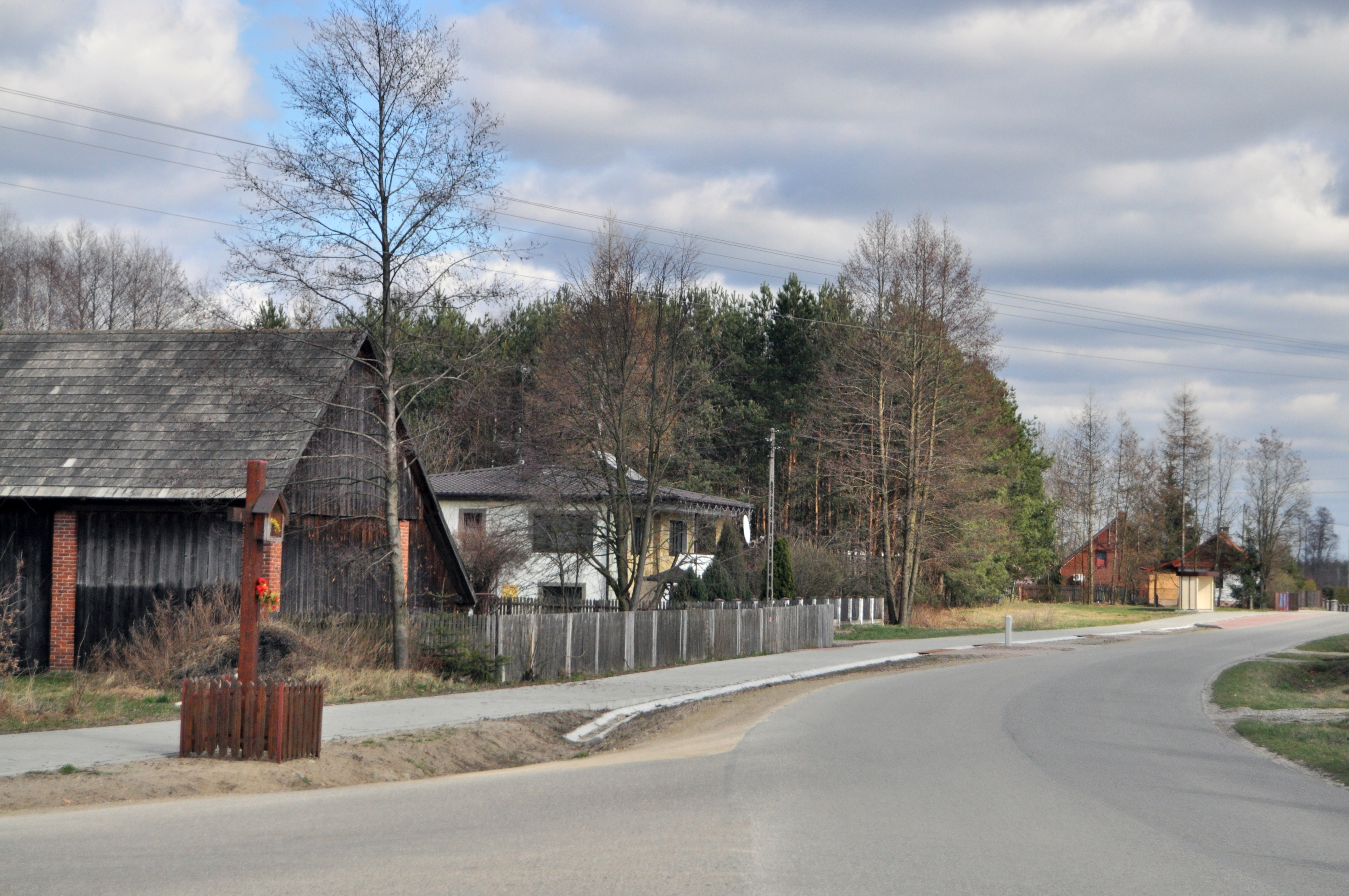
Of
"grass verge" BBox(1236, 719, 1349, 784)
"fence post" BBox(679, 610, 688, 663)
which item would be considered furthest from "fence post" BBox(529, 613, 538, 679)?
"grass verge" BBox(1236, 719, 1349, 784)

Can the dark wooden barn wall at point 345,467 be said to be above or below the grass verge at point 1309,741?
above

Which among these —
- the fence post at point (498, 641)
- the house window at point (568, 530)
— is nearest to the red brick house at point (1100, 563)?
the house window at point (568, 530)

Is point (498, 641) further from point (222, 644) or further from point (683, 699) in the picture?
point (222, 644)

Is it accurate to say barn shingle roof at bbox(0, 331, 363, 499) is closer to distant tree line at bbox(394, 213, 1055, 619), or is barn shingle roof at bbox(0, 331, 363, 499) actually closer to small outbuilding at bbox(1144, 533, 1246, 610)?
distant tree line at bbox(394, 213, 1055, 619)

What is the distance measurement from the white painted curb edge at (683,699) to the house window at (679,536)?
13077 millimetres

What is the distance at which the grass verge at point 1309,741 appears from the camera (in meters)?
12.6

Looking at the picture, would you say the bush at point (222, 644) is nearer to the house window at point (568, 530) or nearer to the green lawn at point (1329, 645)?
the house window at point (568, 530)

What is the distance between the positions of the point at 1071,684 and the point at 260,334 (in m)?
16.8

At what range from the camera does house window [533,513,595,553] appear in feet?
104

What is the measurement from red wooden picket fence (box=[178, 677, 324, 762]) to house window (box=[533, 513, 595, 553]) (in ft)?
66.6

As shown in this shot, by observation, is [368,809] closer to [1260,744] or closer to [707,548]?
[1260,744]

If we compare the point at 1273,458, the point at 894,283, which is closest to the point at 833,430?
the point at 894,283

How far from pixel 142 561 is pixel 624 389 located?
1166cm

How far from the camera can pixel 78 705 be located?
14617mm
